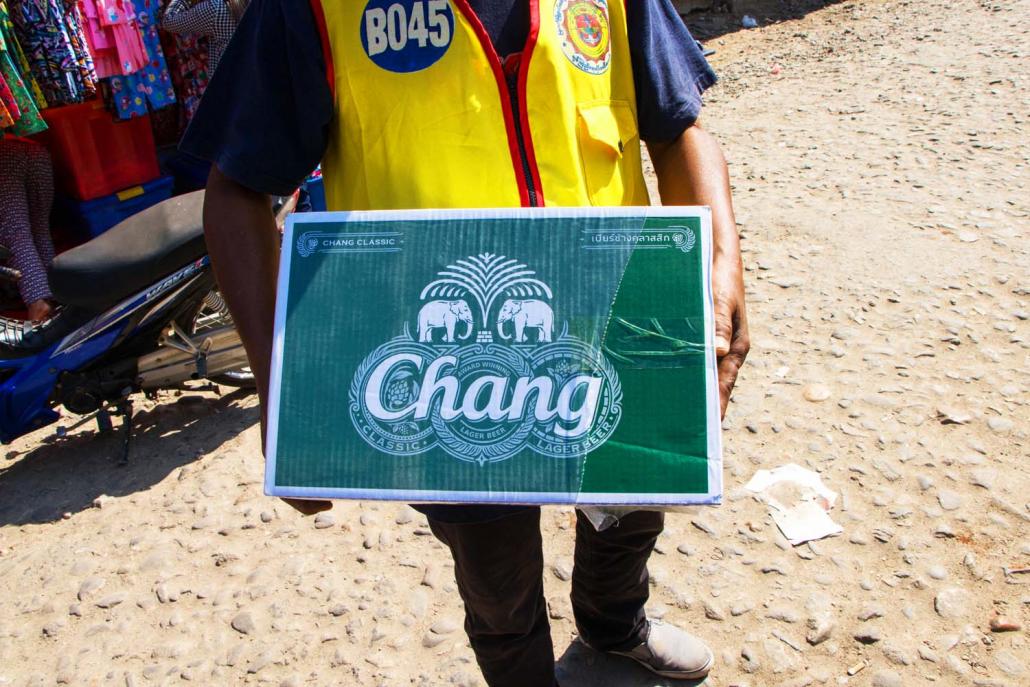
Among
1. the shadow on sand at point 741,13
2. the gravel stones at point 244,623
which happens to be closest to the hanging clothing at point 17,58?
the gravel stones at point 244,623

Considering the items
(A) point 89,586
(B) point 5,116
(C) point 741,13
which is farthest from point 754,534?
(C) point 741,13

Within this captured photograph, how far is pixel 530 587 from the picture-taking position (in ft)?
5.59

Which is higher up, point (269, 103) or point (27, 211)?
point (269, 103)

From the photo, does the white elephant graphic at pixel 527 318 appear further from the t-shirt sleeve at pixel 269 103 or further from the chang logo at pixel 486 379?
the t-shirt sleeve at pixel 269 103

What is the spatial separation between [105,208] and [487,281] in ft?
13.6

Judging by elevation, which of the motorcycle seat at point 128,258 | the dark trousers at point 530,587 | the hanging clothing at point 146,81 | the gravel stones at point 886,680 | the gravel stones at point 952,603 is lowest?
the gravel stones at point 952,603

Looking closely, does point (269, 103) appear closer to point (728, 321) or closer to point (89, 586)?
point (728, 321)

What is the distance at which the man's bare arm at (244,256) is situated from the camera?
1.43 meters

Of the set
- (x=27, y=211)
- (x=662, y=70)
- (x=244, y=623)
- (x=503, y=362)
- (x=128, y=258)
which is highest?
(x=662, y=70)

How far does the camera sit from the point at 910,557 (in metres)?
2.51

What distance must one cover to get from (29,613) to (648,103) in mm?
2431

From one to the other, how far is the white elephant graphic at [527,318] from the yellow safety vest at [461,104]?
226mm

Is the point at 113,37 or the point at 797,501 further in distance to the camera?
the point at 113,37

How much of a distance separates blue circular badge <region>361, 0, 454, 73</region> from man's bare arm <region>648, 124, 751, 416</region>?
46cm
